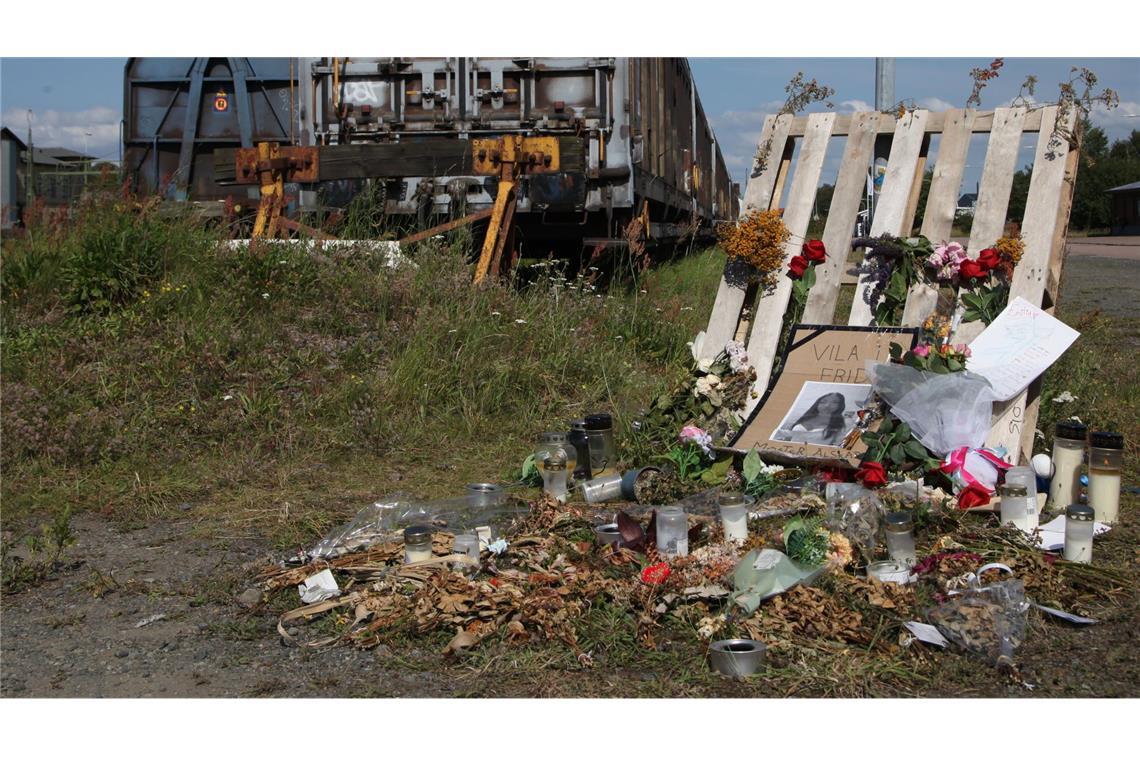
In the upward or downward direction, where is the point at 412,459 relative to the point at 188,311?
downward

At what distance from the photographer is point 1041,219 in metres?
5.29

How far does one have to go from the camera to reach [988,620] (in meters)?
3.19

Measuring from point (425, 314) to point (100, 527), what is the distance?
2.78 metres

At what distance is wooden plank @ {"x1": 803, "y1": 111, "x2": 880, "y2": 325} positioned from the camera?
18.9 ft

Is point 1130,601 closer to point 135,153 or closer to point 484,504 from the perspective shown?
point 484,504

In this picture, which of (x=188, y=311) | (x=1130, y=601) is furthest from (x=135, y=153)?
(x=1130, y=601)

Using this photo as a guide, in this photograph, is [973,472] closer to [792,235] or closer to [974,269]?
[974,269]

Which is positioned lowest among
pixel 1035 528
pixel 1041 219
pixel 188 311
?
pixel 1035 528

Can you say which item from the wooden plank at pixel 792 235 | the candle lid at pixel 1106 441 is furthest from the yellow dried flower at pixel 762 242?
the candle lid at pixel 1106 441

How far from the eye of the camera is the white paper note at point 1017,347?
4.93 meters

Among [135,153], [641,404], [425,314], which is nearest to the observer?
[641,404]

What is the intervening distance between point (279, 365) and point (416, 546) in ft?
9.63

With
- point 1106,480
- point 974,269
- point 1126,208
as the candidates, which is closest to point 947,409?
point 1106,480

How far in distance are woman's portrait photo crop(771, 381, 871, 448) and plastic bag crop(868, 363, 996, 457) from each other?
0.36 m
